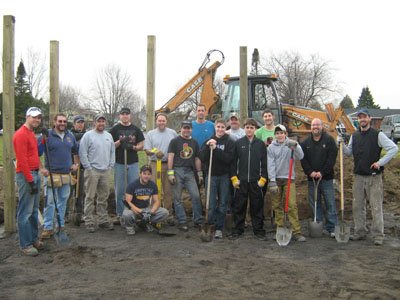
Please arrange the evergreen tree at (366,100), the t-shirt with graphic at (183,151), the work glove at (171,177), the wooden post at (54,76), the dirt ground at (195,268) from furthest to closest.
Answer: the evergreen tree at (366,100), the wooden post at (54,76), the t-shirt with graphic at (183,151), the work glove at (171,177), the dirt ground at (195,268)

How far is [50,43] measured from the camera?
23.5 feet

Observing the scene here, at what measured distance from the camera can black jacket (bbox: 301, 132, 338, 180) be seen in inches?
241

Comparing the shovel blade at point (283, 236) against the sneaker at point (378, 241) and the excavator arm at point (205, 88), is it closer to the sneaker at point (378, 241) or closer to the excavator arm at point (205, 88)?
the sneaker at point (378, 241)

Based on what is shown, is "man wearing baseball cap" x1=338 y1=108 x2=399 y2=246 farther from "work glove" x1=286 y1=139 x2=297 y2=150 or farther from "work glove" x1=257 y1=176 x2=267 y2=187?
"work glove" x1=257 y1=176 x2=267 y2=187

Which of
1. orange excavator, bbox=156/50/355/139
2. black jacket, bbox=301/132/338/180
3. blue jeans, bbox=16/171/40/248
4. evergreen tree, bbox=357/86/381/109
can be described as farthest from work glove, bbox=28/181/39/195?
evergreen tree, bbox=357/86/381/109

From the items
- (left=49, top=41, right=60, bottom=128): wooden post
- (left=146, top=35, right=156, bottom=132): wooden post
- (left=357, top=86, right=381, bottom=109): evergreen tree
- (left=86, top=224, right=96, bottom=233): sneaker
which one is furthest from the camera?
(left=357, top=86, right=381, bottom=109): evergreen tree

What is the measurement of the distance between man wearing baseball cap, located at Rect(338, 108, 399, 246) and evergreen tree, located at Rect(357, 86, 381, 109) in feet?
245

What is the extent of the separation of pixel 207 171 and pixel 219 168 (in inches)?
12.3

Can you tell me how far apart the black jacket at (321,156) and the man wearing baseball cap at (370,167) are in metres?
0.38

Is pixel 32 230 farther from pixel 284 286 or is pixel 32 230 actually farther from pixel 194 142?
pixel 284 286

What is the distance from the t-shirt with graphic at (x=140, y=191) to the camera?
21.0ft

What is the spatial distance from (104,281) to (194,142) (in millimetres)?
3200

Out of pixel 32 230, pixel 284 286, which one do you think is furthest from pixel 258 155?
pixel 32 230

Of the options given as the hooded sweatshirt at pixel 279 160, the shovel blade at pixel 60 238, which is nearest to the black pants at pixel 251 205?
the hooded sweatshirt at pixel 279 160
